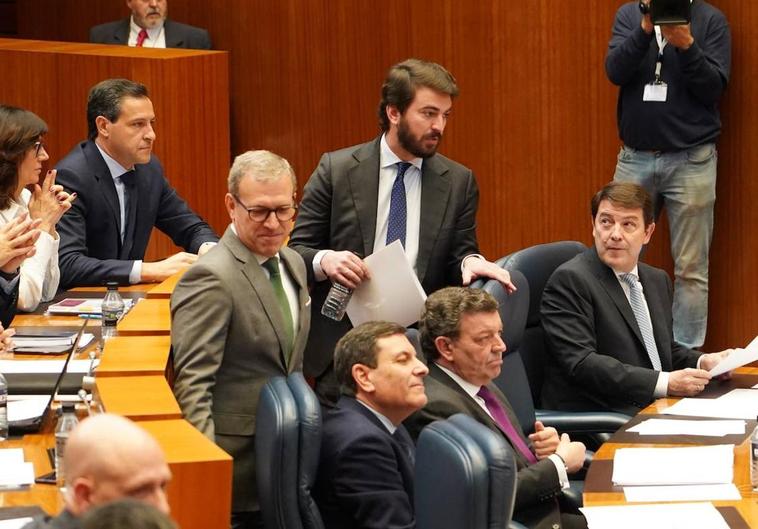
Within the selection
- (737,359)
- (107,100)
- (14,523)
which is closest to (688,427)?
(737,359)

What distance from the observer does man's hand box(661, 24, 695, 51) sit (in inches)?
244

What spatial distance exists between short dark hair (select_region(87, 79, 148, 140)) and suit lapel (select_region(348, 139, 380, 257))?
149 cm

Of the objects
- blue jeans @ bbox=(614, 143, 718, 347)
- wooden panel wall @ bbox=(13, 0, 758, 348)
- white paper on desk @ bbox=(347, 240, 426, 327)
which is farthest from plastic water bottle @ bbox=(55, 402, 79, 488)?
wooden panel wall @ bbox=(13, 0, 758, 348)

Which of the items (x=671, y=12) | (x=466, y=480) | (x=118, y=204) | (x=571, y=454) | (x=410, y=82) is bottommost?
(x=571, y=454)

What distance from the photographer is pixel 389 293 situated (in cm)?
434

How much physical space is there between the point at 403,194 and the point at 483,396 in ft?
3.09

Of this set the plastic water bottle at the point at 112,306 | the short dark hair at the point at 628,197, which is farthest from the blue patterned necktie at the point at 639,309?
the plastic water bottle at the point at 112,306

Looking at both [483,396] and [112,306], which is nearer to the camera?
[483,396]

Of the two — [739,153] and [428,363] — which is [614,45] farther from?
[428,363]

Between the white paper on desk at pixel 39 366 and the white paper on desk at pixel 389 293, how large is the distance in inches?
34.4

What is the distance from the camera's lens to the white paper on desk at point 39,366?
12.9 ft

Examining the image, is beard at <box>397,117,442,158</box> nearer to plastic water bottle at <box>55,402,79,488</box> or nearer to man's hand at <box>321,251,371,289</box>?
man's hand at <box>321,251,371,289</box>

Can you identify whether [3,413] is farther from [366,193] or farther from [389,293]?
[366,193]

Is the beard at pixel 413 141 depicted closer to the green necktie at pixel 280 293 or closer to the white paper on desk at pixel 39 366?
the green necktie at pixel 280 293
